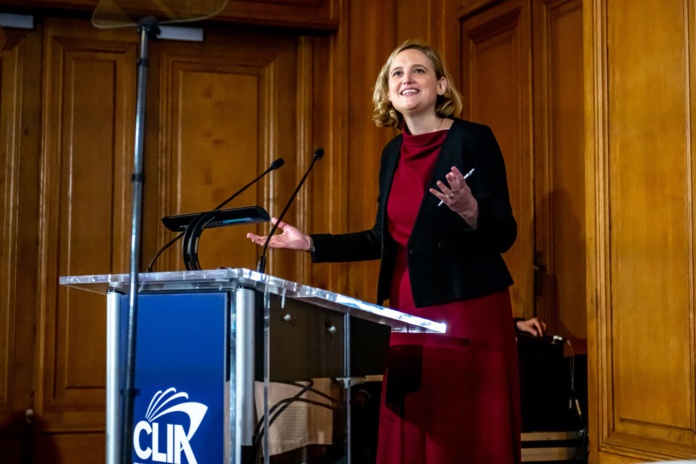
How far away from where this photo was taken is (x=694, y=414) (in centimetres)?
290

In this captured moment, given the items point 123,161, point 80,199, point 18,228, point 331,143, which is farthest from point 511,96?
point 18,228

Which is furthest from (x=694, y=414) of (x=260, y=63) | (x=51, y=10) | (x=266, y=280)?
(x=51, y=10)

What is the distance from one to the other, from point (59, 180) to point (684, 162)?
3310 millimetres

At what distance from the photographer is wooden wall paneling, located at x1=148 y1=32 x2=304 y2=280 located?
513 centimetres

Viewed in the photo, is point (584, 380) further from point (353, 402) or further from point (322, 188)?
point (322, 188)

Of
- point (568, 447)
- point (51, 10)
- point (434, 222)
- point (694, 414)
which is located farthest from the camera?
point (51, 10)

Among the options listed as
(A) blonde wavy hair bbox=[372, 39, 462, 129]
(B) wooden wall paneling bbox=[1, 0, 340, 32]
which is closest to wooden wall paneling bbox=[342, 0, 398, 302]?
(B) wooden wall paneling bbox=[1, 0, 340, 32]

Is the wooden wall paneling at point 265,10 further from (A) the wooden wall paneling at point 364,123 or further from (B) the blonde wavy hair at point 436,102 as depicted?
(B) the blonde wavy hair at point 436,102

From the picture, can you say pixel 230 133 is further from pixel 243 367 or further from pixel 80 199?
pixel 243 367

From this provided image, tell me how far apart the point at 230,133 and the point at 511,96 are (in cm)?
162

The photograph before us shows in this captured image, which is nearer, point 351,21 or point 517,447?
point 517,447

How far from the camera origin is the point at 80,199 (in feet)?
16.4

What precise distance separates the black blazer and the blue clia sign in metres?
0.69

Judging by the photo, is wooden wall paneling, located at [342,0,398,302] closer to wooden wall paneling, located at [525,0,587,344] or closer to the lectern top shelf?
wooden wall paneling, located at [525,0,587,344]
